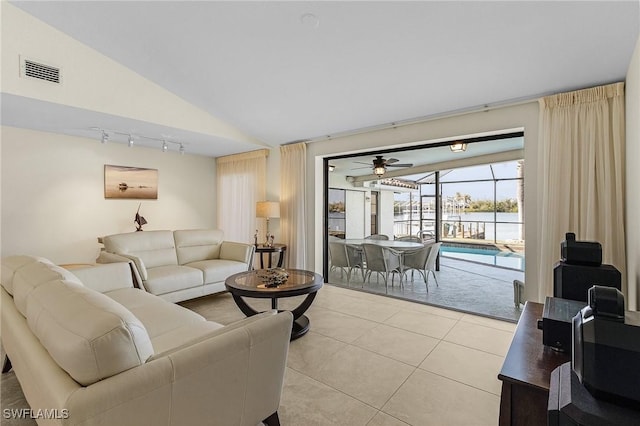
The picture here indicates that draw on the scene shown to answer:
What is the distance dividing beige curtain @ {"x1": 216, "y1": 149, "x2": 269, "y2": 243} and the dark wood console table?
497 centimetres

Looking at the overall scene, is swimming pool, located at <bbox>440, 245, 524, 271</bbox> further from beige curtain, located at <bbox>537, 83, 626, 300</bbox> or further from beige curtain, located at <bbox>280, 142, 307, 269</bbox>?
beige curtain, located at <bbox>280, 142, 307, 269</bbox>

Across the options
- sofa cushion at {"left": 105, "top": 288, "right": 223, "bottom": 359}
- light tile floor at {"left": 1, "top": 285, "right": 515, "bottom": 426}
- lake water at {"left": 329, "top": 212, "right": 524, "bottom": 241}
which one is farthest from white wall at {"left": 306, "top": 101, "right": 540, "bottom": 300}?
sofa cushion at {"left": 105, "top": 288, "right": 223, "bottom": 359}

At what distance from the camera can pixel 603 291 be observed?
85 cm

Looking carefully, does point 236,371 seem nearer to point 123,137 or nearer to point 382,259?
point 382,259

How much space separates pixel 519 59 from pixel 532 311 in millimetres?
2096

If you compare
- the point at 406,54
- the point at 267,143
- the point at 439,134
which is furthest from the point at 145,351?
the point at 267,143

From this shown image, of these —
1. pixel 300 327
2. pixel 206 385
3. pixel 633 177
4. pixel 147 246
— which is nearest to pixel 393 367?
pixel 300 327

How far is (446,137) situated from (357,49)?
5.61 feet

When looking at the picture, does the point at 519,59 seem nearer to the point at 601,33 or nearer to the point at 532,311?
the point at 601,33

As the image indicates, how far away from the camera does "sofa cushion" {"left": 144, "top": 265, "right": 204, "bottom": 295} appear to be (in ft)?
11.2

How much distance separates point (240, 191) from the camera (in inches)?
242

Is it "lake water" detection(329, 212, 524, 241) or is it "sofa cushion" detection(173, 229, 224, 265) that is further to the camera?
"lake water" detection(329, 212, 524, 241)

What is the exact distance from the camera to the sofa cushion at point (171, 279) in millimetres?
3411

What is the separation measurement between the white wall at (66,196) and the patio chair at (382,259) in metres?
3.93
